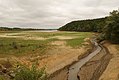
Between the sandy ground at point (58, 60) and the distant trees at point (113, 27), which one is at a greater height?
the distant trees at point (113, 27)

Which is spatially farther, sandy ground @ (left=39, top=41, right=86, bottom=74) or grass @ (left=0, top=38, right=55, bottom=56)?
grass @ (left=0, top=38, right=55, bottom=56)

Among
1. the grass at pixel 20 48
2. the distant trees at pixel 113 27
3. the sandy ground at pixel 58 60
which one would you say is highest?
the distant trees at pixel 113 27

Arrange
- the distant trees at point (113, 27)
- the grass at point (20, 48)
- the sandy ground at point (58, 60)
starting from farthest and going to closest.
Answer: the distant trees at point (113, 27) → the grass at point (20, 48) → the sandy ground at point (58, 60)

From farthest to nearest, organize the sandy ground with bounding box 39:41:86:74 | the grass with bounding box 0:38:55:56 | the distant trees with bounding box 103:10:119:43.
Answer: the distant trees with bounding box 103:10:119:43, the grass with bounding box 0:38:55:56, the sandy ground with bounding box 39:41:86:74

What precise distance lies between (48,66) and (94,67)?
7011 mm

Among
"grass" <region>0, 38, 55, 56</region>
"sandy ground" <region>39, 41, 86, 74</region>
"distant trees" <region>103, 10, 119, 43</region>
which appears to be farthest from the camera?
"distant trees" <region>103, 10, 119, 43</region>

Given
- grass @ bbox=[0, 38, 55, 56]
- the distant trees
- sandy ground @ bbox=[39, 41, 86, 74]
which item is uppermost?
the distant trees

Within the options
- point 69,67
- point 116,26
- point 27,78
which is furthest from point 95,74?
point 116,26

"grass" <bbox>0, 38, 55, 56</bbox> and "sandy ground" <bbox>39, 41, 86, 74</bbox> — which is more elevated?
"grass" <bbox>0, 38, 55, 56</bbox>

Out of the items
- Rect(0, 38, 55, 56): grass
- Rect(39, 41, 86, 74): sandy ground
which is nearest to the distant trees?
Rect(39, 41, 86, 74): sandy ground

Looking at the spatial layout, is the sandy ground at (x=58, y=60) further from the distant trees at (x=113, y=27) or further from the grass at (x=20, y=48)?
the distant trees at (x=113, y=27)

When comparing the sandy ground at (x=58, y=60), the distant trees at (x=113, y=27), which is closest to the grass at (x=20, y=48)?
the sandy ground at (x=58, y=60)

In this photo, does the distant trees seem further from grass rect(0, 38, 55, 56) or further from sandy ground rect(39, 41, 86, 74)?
grass rect(0, 38, 55, 56)

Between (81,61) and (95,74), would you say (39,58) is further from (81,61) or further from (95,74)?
(95,74)
